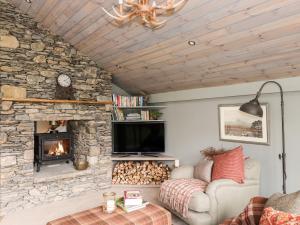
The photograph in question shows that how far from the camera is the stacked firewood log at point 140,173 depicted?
15.3ft

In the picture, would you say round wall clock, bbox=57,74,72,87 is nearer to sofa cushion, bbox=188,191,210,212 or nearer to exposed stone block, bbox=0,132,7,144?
exposed stone block, bbox=0,132,7,144

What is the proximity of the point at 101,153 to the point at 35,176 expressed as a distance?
3.82ft

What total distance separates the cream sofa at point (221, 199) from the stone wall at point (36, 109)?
7.26ft

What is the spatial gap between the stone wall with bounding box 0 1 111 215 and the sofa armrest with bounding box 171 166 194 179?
159cm

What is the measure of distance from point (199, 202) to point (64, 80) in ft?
9.50

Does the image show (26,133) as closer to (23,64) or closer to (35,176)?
(35,176)

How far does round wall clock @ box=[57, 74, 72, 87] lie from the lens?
13.5 ft

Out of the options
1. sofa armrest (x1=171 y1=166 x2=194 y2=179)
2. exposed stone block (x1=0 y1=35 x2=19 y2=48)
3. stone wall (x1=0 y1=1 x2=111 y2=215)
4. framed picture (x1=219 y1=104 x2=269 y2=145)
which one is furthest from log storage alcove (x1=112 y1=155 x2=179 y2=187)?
exposed stone block (x1=0 y1=35 x2=19 y2=48)

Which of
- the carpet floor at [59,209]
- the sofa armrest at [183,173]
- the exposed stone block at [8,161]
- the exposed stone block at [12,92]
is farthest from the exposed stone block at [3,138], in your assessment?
the sofa armrest at [183,173]

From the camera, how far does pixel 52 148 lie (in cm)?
447

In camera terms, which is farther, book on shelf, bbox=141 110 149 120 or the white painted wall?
book on shelf, bbox=141 110 149 120

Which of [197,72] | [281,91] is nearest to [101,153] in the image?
[197,72]

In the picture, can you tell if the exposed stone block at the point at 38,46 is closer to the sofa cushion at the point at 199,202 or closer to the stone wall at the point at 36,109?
the stone wall at the point at 36,109

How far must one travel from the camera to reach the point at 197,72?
146 inches
